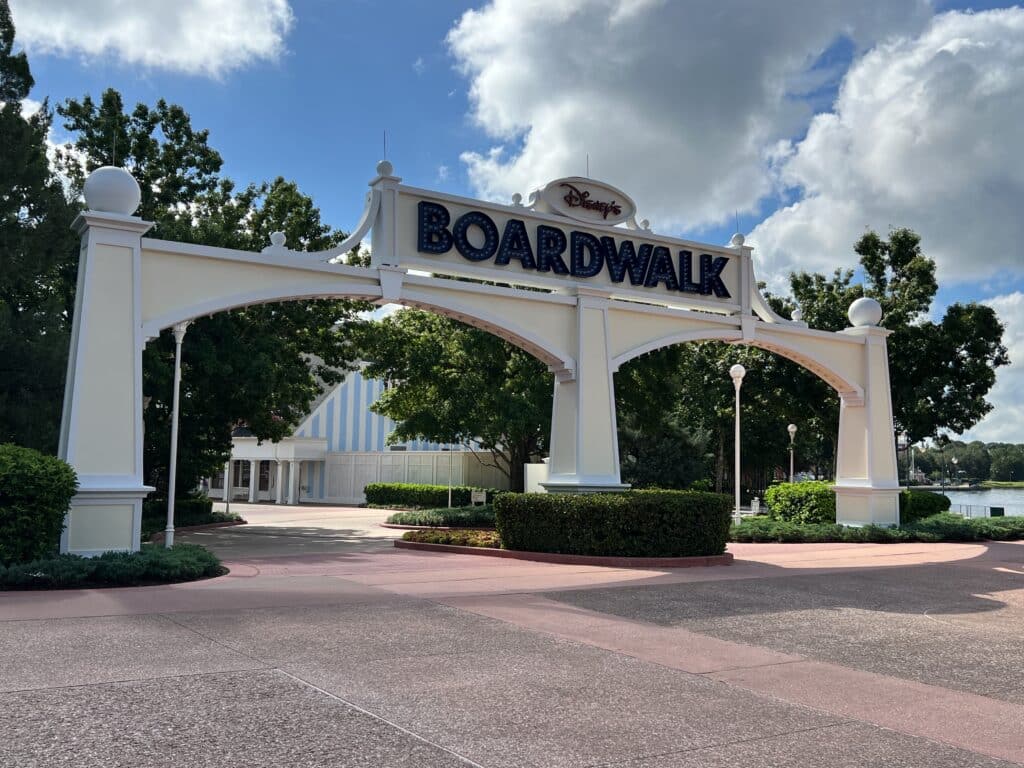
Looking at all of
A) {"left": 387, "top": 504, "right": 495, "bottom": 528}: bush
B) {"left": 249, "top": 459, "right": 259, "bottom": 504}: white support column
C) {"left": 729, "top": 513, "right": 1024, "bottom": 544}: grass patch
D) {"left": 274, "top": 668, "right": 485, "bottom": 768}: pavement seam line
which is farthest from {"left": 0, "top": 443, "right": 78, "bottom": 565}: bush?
{"left": 249, "top": 459, "right": 259, "bottom": 504}: white support column

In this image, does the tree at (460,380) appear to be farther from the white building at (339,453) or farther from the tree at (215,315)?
the white building at (339,453)

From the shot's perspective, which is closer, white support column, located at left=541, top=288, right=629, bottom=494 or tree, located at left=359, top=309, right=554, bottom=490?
white support column, located at left=541, top=288, right=629, bottom=494

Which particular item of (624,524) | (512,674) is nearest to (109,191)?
(624,524)

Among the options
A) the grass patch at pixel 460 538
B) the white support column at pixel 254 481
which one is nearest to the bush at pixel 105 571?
the grass patch at pixel 460 538

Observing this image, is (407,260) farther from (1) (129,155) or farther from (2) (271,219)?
(1) (129,155)

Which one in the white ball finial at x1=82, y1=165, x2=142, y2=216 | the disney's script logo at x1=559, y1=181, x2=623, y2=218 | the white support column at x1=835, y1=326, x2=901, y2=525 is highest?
the disney's script logo at x1=559, y1=181, x2=623, y2=218

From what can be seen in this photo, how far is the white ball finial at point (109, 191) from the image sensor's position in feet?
41.1

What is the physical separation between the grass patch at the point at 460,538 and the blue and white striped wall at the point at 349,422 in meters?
26.5

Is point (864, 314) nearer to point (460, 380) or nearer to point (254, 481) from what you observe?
point (460, 380)

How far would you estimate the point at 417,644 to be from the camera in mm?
7395

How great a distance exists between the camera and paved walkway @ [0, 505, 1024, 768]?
472 cm

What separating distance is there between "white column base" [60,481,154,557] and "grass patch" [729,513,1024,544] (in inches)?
515

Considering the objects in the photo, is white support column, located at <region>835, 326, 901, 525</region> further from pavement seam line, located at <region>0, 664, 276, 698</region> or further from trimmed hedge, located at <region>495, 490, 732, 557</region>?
pavement seam line, located at <region>0, 664, 276, 698</region>

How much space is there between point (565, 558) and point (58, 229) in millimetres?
11744
